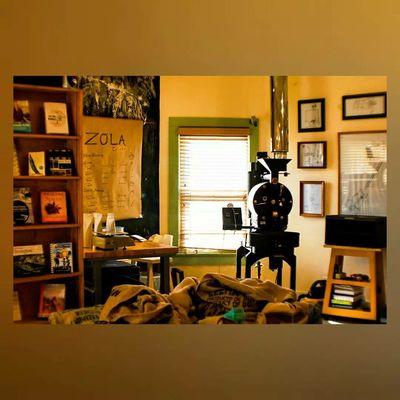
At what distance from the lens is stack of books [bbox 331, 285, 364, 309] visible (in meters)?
3.28

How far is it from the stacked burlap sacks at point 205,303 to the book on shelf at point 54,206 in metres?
0.46

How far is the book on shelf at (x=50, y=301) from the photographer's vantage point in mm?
3262

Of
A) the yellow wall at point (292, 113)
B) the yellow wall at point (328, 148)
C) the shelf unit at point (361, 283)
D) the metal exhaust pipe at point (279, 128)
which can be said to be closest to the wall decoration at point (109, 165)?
the yellow wall at point (292, 113)

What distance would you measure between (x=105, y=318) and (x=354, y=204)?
1.41 meters

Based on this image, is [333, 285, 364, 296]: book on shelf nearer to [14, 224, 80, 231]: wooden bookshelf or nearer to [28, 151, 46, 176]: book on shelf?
[14, 224, 80, 231]: wooden bookshelf

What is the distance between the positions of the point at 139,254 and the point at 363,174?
48.3 inches

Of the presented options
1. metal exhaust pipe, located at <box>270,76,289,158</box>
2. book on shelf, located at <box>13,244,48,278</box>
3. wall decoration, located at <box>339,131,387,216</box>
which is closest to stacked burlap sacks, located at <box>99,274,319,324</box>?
book on shelf, located at <box>13,244,48,278</box>

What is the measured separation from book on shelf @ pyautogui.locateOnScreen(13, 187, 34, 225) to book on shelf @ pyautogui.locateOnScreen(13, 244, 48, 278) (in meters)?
0.14

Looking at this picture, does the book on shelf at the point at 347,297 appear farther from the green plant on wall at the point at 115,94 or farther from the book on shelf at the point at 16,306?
the book on shelf at the point at 16,306

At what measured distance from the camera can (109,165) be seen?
3.30 meters

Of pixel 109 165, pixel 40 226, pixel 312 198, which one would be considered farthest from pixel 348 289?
pixel 40 226

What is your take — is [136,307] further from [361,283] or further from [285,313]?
[361,283]
